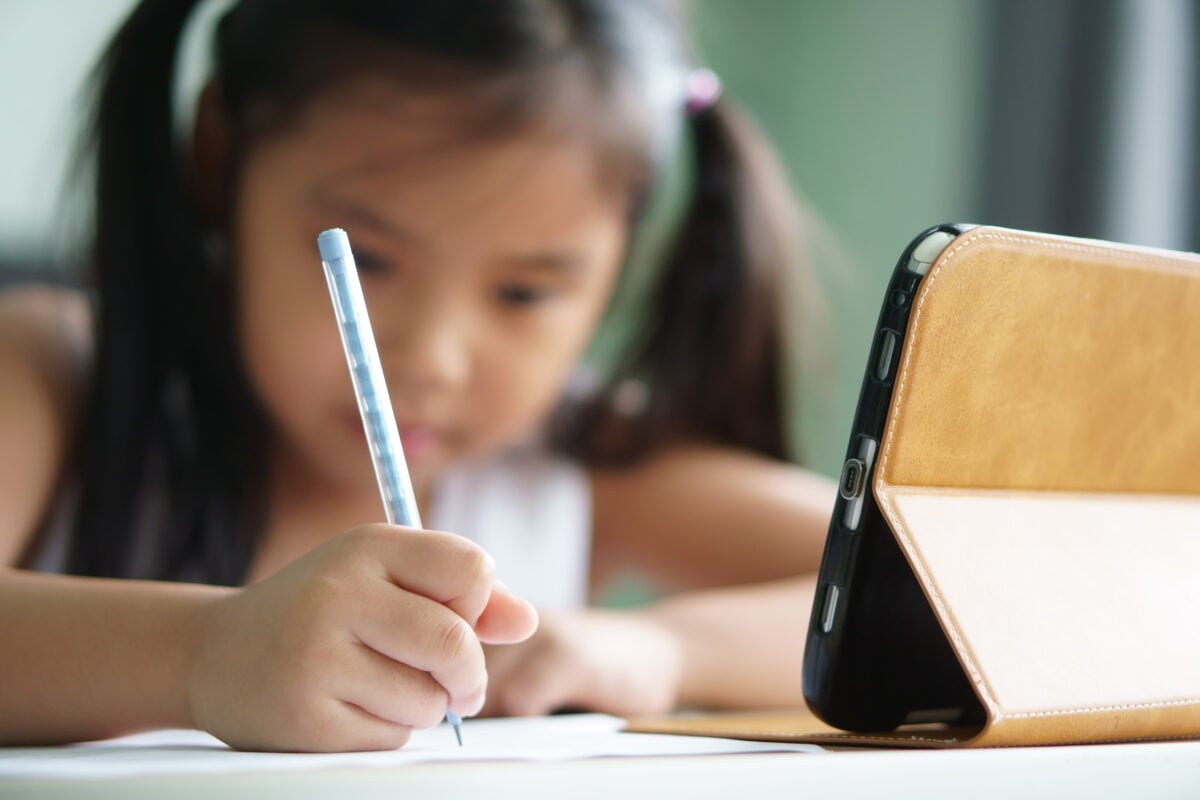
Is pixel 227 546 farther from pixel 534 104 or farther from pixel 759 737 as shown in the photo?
pixel 759 737

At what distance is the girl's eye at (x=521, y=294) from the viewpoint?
653mm

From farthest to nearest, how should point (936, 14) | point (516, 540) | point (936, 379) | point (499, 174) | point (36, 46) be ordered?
point (36, 46)
point (936, 14)
point (516, 540)
point (499, 174)
point (936, 379)

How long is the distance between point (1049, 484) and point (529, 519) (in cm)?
57

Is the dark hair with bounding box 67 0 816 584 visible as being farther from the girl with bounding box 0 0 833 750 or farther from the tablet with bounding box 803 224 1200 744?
the tablet with bounding box 803 224 1200 744

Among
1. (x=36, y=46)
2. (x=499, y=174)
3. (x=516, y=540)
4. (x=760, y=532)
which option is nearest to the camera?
(x=499, y=174)

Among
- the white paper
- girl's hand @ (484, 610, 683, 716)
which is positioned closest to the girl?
girl's hand @ (484, 610, 683, 716)

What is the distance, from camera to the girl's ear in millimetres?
728

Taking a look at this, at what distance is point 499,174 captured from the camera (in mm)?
637

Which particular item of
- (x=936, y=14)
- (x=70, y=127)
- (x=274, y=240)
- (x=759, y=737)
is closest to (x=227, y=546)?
(x=274, y=240)

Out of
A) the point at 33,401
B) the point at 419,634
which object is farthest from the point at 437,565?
the point at 33,401

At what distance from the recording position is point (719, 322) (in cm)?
87

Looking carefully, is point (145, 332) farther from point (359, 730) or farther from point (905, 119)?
point (905, 119)

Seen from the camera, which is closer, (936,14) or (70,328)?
(70,328)

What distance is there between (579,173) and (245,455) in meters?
0.29
